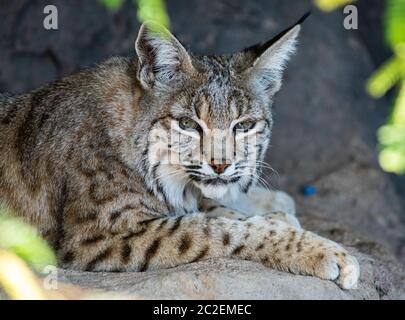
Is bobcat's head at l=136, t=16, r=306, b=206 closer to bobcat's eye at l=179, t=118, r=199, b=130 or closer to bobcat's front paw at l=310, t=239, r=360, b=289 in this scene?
bobcat's eye at l=179, t=118, r=199, b=130

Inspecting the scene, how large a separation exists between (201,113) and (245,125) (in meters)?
0.25

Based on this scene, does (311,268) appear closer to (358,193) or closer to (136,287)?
(136,287)

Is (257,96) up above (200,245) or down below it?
above

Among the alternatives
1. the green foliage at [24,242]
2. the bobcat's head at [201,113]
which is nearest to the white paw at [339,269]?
the bobcat's head at [201,113]

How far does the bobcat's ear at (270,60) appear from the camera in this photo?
4004 mm

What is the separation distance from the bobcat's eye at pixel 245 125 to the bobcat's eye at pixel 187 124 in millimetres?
198

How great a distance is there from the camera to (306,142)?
6.36m

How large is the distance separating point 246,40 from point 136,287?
3477 mm

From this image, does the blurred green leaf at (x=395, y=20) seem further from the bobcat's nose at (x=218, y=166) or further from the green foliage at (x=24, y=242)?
the green foliage at (x=24, y=242)

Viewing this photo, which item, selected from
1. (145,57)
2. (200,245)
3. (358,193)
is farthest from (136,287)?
(358,193)

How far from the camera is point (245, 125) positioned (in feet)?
13.0

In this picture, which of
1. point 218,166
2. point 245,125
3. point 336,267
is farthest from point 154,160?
point 336,267

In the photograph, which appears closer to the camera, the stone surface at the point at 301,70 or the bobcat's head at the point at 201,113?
the bobcat's head at the point at 201,113

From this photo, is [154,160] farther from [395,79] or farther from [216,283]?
[395,79]
